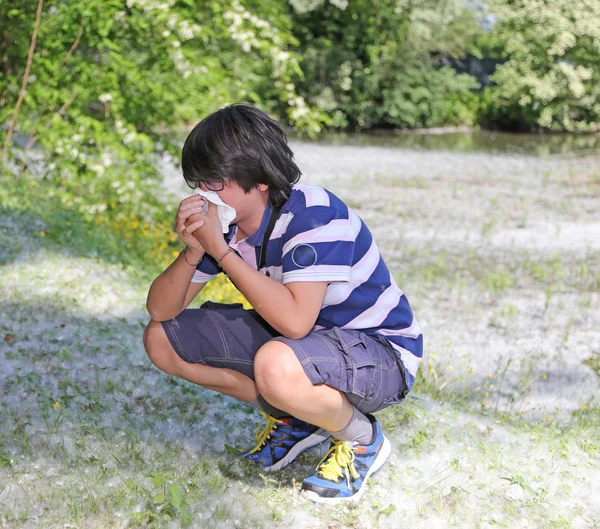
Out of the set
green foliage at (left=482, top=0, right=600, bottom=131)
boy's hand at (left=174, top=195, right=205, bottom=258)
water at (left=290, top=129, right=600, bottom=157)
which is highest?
boy's hand at (left=174, top=195, right=205, bottom=258)

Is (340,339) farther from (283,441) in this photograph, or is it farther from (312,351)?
(283,441)

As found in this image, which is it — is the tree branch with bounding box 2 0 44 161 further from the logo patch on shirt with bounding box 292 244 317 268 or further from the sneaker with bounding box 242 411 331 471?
the logo patch on shirt with bounding box 292 244 317 268

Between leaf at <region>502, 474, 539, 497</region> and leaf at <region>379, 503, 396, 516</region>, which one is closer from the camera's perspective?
leaf at <region>379, 503, 396, 516</region>

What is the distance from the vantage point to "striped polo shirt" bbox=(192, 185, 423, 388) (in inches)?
91.4

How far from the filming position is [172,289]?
253 cm

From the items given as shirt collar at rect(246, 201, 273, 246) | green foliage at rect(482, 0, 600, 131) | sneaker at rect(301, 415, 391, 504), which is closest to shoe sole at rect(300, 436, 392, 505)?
sneaker at rect(301, 415, 391, 504)

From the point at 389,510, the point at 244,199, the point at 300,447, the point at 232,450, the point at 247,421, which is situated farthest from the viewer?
the point at 247,421

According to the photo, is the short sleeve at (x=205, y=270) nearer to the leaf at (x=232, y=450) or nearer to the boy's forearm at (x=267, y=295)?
the boy's forearm at (x=267, y=295)

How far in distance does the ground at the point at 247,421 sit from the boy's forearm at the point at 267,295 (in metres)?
0.66

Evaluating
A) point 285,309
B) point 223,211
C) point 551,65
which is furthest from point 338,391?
point 551,65

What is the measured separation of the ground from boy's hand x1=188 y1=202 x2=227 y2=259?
0.77 m

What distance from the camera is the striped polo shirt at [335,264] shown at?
2322mm

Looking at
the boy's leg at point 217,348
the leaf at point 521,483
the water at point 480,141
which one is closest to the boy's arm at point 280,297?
the boy's leg at point 217,348

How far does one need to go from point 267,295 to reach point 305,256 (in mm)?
169
